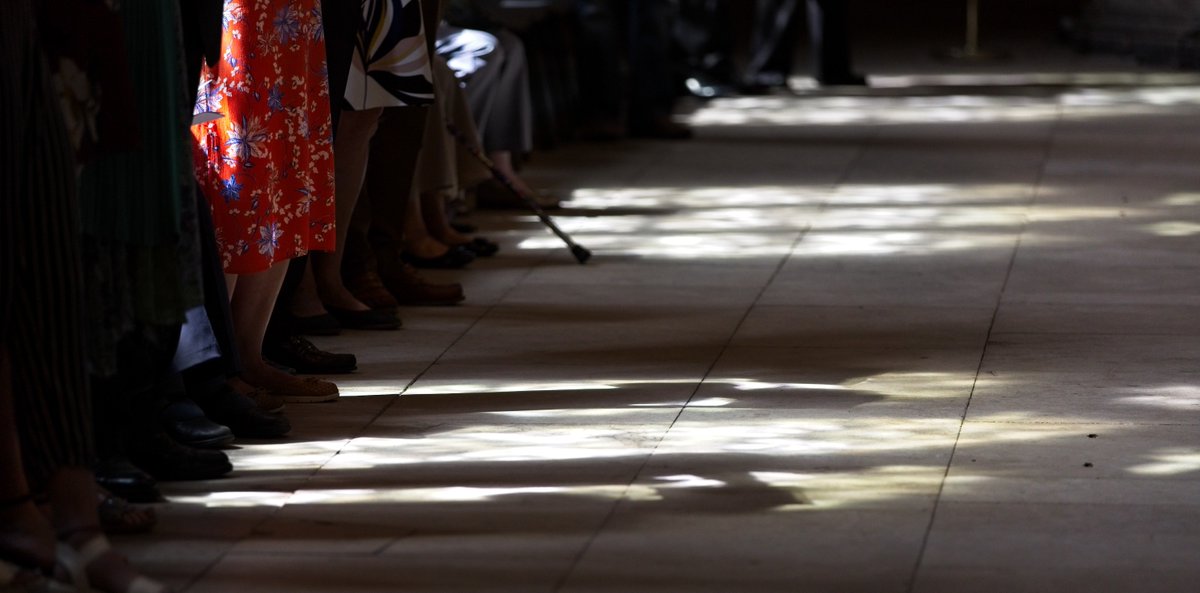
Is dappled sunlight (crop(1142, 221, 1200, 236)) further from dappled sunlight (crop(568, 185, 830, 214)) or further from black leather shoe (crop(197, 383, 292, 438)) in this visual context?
black leather shoe (crop(197, 383, 292, 438))

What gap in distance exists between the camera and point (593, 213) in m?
7.25

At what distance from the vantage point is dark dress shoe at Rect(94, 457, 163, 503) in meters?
3.56

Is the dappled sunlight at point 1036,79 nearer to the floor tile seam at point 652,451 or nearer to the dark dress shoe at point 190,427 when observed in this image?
the floor tile seam at point 652,451

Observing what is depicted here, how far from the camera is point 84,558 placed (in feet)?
10.1

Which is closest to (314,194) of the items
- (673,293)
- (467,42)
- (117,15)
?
(117,15)

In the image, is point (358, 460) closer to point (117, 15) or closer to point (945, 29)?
point (117, 15)

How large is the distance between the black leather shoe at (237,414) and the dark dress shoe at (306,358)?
0.63 metres

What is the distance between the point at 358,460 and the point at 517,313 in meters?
1.61

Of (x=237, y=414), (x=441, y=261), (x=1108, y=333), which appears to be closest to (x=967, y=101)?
(x=441, y=261)

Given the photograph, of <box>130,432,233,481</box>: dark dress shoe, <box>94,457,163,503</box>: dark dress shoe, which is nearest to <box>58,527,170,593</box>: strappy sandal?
<box>94,457,163,503</box>: dark dress shoe

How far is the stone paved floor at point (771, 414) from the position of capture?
10.6 ft

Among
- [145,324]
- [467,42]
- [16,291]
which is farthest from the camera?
[467,42]

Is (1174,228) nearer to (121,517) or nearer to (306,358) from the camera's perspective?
(306,358)

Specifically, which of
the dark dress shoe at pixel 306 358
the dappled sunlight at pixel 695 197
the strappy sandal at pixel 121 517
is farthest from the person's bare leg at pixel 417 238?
the strappy sandal at pixel 121 517
